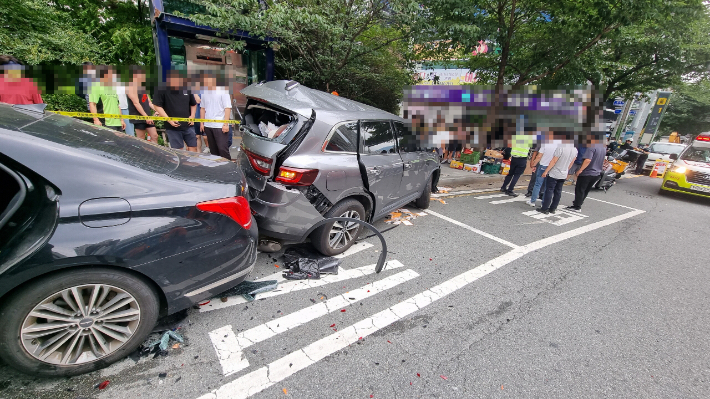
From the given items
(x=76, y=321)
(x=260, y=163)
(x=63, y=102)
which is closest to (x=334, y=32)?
(x=260, y=163)

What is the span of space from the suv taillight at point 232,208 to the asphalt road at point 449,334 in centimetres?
84

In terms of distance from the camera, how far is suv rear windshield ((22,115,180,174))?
5.69 ft

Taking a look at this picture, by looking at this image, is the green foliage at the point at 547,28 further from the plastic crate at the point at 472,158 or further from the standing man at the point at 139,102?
the standing man at the point at 139,102

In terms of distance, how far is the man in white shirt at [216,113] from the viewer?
17.3ft

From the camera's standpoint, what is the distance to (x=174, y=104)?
16.2 feet

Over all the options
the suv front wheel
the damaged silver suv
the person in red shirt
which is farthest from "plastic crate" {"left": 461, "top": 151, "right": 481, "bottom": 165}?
the person in red shirt

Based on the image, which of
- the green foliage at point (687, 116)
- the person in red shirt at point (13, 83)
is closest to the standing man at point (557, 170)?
the person in red shirt at point (13, 83)

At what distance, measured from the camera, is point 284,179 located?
9.13ft

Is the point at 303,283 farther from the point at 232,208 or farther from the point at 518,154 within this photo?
the point at 518,154

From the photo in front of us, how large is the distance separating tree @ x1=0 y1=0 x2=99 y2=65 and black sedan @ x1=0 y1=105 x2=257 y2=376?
7.78 meters

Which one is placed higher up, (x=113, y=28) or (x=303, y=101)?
(x=113, y=28)

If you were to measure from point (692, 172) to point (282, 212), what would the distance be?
462 inches

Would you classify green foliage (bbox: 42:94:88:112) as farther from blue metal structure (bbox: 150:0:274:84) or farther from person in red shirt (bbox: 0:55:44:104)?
person in red shirt (bbox: 0:55:44:104)

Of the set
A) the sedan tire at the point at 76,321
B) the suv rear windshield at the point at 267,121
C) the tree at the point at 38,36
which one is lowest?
the sedan tire at the point at 76,321
